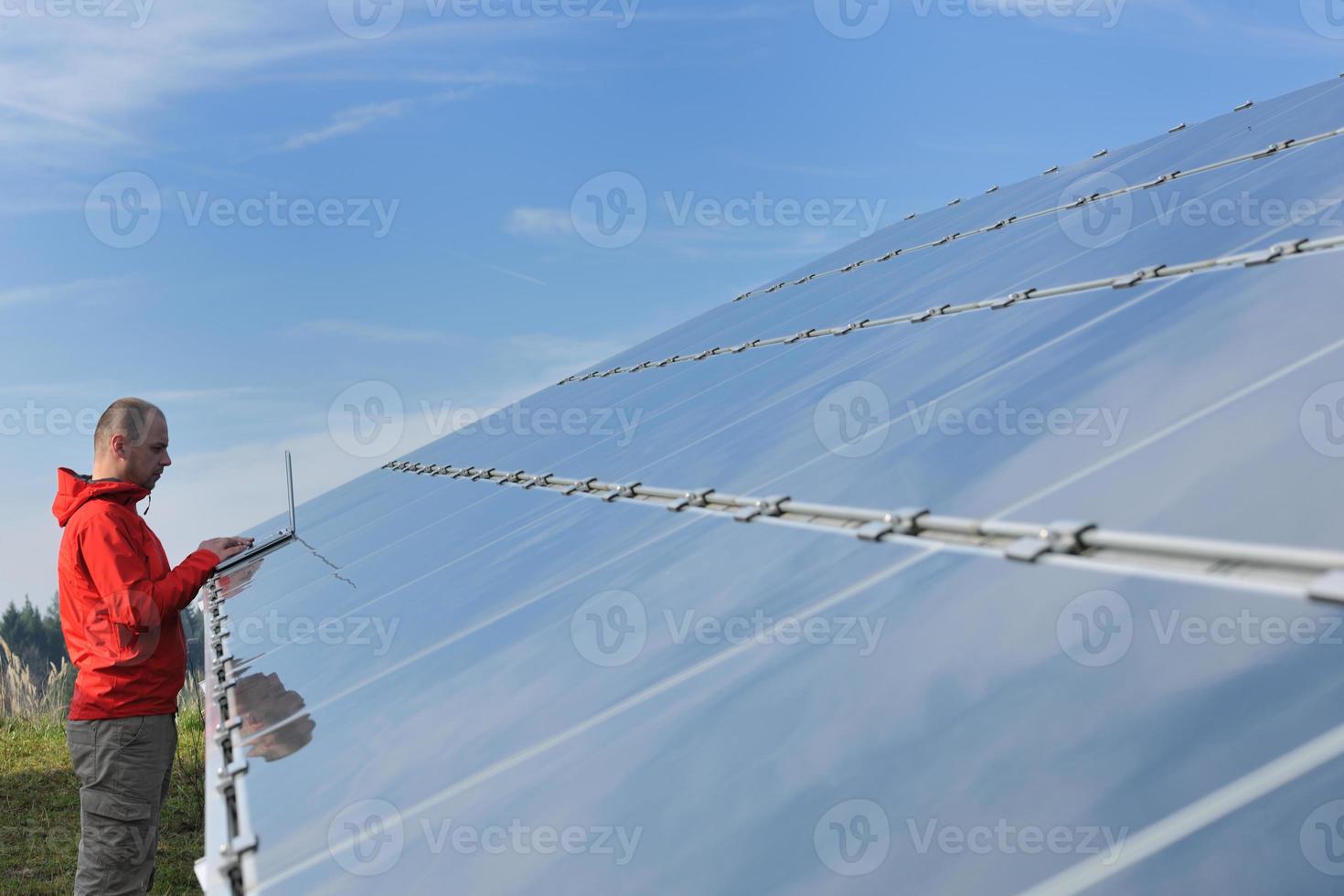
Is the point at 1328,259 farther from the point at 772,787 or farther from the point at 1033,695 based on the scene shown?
the point at 772,787

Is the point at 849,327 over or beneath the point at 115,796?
over

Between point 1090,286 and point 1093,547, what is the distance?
3.23 m

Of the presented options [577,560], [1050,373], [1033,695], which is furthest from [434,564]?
[1033,695]

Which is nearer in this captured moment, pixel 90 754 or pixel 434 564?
pixel 90 754

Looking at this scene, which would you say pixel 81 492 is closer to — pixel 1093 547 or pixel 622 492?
pixel 622 492

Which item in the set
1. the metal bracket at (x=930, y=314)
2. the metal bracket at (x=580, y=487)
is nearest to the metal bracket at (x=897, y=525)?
the metal bracket at (x=580, y=487)

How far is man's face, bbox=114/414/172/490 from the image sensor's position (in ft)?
19.2

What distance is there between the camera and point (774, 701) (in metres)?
2.47

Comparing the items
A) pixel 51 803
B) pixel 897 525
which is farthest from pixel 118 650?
pixel 51 803

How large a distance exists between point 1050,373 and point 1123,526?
5.56ft

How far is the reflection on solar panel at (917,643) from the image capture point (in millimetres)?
1729

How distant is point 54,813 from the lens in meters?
11.4

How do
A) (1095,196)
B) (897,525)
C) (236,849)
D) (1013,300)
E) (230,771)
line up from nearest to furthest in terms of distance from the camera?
1. (236,849)
2. (897,525)
3. (230,771)
4. (1013,300)
5. (1095,196)

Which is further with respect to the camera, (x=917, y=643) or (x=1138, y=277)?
(x=1138, y=277)
